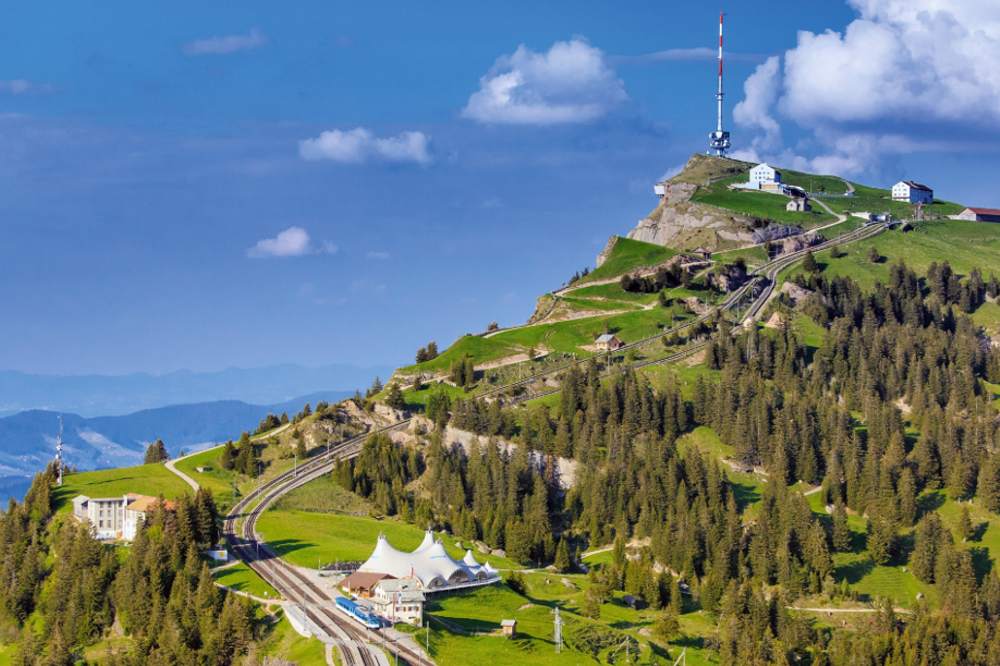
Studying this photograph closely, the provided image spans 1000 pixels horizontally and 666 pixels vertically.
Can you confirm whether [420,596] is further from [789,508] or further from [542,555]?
[789,508]

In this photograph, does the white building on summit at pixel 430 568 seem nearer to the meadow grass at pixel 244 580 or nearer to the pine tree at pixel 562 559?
the meadow grass at pixel 244 580

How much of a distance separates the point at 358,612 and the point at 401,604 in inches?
174

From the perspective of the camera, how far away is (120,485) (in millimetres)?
179875

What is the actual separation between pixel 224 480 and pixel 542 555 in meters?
51.2

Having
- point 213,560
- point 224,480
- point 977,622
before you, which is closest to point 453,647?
point 213,560

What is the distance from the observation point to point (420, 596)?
131750mm

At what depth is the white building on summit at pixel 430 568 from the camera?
143m

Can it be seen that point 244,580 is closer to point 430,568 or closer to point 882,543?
point 430,568

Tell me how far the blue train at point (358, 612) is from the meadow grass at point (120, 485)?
138 feet

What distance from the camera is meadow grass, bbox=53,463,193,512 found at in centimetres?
17388

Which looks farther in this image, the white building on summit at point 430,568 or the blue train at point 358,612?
the white building on summit at point 430,568

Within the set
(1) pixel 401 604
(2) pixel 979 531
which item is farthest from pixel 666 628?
(2) pixel 979 531

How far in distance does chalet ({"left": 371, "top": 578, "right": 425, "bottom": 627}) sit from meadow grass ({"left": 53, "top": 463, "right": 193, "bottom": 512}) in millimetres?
45456

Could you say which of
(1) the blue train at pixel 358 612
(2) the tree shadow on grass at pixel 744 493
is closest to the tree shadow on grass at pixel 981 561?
(2) the tree shadow on grass at pixel 744 493
